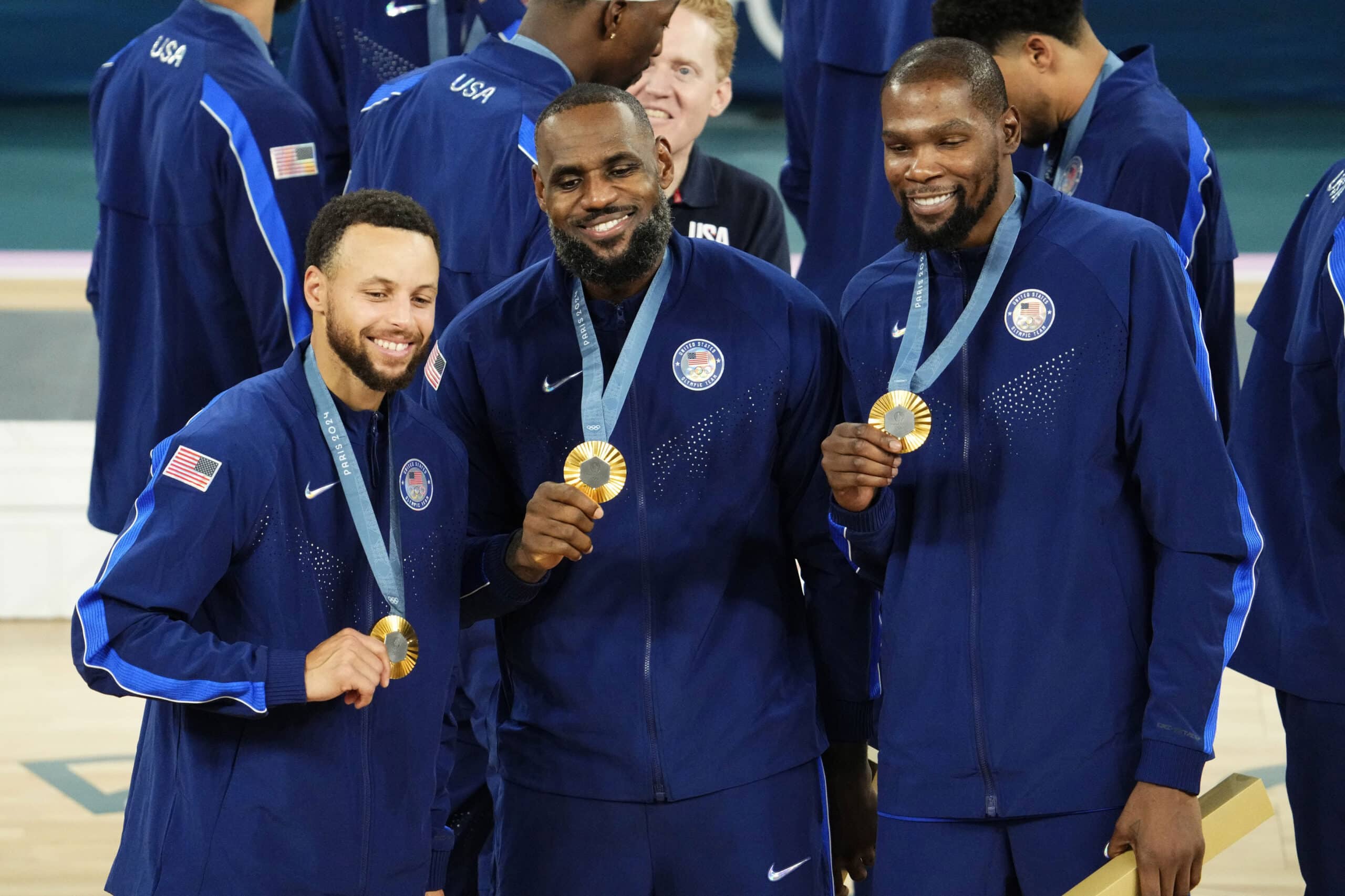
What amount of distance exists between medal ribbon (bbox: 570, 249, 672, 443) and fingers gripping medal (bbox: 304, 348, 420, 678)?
0.32 metres

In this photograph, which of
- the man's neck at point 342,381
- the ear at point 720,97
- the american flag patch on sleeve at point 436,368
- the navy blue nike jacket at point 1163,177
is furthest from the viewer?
the ear at point 720,97

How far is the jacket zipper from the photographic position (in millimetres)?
2230

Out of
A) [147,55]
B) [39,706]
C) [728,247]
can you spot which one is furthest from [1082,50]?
[39,706]

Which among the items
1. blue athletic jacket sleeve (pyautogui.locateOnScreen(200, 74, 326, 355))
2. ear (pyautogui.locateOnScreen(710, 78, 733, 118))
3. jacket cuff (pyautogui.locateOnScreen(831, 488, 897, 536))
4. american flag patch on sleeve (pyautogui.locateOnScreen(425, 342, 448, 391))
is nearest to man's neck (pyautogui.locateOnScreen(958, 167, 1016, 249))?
jacket cuff (pyautogui.locateOnScreen(831, 488, 897, 536))

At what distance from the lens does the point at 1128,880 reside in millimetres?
2104

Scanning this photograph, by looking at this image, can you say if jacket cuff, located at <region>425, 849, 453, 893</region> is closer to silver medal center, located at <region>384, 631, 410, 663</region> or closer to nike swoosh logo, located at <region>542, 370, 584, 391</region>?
silver medal center, located at <region>384, 631, 410, 663</region>

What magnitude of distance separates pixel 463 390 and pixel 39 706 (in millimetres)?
3714

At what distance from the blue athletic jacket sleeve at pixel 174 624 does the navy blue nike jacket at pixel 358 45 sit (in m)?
1.86

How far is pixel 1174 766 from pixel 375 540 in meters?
1.12

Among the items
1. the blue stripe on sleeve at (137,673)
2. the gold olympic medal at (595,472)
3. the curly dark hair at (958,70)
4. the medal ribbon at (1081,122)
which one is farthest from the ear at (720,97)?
the blue stripe on sleeve at (137,673)

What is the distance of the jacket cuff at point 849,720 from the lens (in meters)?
2.60

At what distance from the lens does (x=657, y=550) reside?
2441 mm

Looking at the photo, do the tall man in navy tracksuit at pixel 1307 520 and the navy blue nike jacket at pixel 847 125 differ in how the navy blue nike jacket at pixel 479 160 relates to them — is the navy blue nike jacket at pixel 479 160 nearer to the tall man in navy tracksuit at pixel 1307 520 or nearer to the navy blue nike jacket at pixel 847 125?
the navy blue nike jacket at pixel 847 125

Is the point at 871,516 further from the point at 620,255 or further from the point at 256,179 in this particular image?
the point at 256,179
